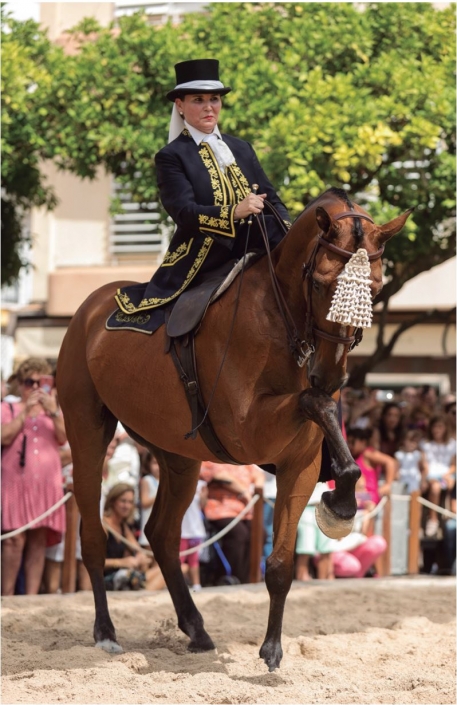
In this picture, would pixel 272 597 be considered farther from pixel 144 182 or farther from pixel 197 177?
pixel 144 182

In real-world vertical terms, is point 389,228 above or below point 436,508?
above

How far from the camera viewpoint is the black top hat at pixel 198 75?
696 centimetres

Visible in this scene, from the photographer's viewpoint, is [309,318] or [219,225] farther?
[219,225]

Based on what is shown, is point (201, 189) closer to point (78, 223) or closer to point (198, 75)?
point (198, 75)

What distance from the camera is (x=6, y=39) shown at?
15.0 meters

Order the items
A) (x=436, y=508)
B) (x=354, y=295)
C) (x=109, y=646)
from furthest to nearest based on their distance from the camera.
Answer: (x=436, y=508) → (x=109, y=646) → (x=354, y=295)

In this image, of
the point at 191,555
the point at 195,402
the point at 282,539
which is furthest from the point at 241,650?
the point at 191,555

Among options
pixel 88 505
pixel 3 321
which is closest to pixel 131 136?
pixel 88 505

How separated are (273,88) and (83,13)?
30.9ft

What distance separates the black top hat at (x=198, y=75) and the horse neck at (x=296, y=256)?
4.09ft

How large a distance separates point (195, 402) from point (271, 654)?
1.49m

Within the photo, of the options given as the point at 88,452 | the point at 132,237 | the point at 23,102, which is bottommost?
the point at 88,452

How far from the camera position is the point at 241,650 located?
7.48 m

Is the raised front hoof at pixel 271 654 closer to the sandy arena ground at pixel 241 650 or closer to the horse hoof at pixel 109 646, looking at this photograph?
the sandy arena ground at pixel 241 650
